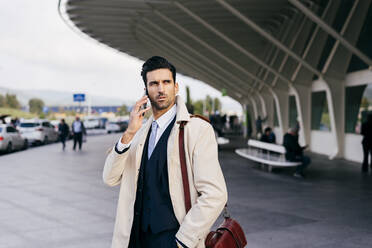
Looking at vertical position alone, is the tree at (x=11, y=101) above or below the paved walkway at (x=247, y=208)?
above

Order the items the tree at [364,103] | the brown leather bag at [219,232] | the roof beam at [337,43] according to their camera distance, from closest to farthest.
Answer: the brown leather bag at [219,232] → the tree at [364,103] → the roof beam at [337,43]

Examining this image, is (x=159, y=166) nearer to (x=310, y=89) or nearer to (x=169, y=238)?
(x=169, y=238)

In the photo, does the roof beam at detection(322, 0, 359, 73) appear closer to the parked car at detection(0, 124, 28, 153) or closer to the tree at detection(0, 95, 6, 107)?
the parked car at detection(0, 124, 28, 153)

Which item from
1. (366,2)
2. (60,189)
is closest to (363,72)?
(366,2)

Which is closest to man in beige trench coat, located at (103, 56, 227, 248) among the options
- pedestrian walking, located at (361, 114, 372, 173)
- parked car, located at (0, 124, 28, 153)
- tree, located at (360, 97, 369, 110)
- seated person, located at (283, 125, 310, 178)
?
seated person, located at (283, 125, 310, 178)

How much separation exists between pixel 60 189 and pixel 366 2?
11.4 m

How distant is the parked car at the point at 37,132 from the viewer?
29.8 meters

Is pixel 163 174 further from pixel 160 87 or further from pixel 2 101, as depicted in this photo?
pixel 2 101

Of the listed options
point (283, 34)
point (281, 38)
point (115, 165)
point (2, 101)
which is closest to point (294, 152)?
point (115, 165)

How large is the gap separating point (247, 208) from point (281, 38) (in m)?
22.6

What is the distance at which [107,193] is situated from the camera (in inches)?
385


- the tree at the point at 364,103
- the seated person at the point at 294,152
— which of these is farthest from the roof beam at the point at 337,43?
the seated person at the point at 294,152

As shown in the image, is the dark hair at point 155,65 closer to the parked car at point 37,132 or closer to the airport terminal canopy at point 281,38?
the airport terminal canopy at point 281,38

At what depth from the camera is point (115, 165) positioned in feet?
8.50
